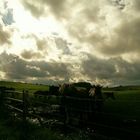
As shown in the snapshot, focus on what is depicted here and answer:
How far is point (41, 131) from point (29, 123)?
193cm

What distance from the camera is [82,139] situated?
13.8m

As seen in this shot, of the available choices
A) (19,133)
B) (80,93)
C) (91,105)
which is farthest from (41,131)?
(80,93)

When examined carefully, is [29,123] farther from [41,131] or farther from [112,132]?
[112,132]

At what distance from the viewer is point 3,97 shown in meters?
23.4

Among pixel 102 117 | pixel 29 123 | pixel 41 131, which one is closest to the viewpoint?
pixel 41 131

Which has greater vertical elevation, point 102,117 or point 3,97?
point 3,97

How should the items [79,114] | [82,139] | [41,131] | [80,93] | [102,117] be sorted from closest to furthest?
[82,139] → [41,131] → [79,114] → [102,117] → [80,93]

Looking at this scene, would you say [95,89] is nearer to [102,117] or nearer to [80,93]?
[80,93]

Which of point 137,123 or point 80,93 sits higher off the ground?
point 80,93

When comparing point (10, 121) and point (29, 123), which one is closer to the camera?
point (29, 123)

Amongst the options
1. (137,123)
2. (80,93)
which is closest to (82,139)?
(137,123)

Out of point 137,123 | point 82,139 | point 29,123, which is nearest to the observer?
point 82,139

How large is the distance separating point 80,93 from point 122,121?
7350 millimetres

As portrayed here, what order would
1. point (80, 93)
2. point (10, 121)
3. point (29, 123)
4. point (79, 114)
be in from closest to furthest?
point (29, 123) < point (10, 121) < point (79, 114) < point (80, 93)
